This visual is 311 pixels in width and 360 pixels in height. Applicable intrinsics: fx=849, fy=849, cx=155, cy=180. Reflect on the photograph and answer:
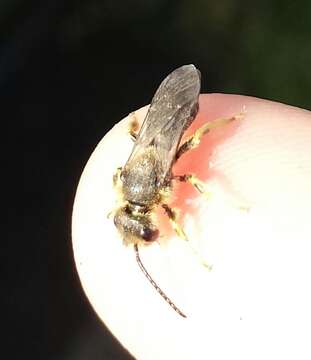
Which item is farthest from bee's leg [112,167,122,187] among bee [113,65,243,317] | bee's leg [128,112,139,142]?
bee's leg [128,112,139,142]

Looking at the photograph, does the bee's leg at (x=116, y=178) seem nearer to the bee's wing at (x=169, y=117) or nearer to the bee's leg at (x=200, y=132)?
the bee's wing at (x=169, y=117)

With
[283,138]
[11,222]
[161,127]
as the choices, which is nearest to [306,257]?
[283,138]

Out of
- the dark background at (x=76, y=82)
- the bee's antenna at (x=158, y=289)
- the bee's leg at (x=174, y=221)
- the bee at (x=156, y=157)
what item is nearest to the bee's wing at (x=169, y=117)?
the bee at (x=156, y=157)

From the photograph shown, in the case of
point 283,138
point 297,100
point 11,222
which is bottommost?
point 11,222

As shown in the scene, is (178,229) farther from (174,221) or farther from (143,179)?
(143,179)

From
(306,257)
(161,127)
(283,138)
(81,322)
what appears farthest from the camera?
(81,322)

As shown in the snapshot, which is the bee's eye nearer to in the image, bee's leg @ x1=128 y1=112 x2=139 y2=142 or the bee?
the bee

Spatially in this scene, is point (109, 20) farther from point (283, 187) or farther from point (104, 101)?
point (283, 187)
